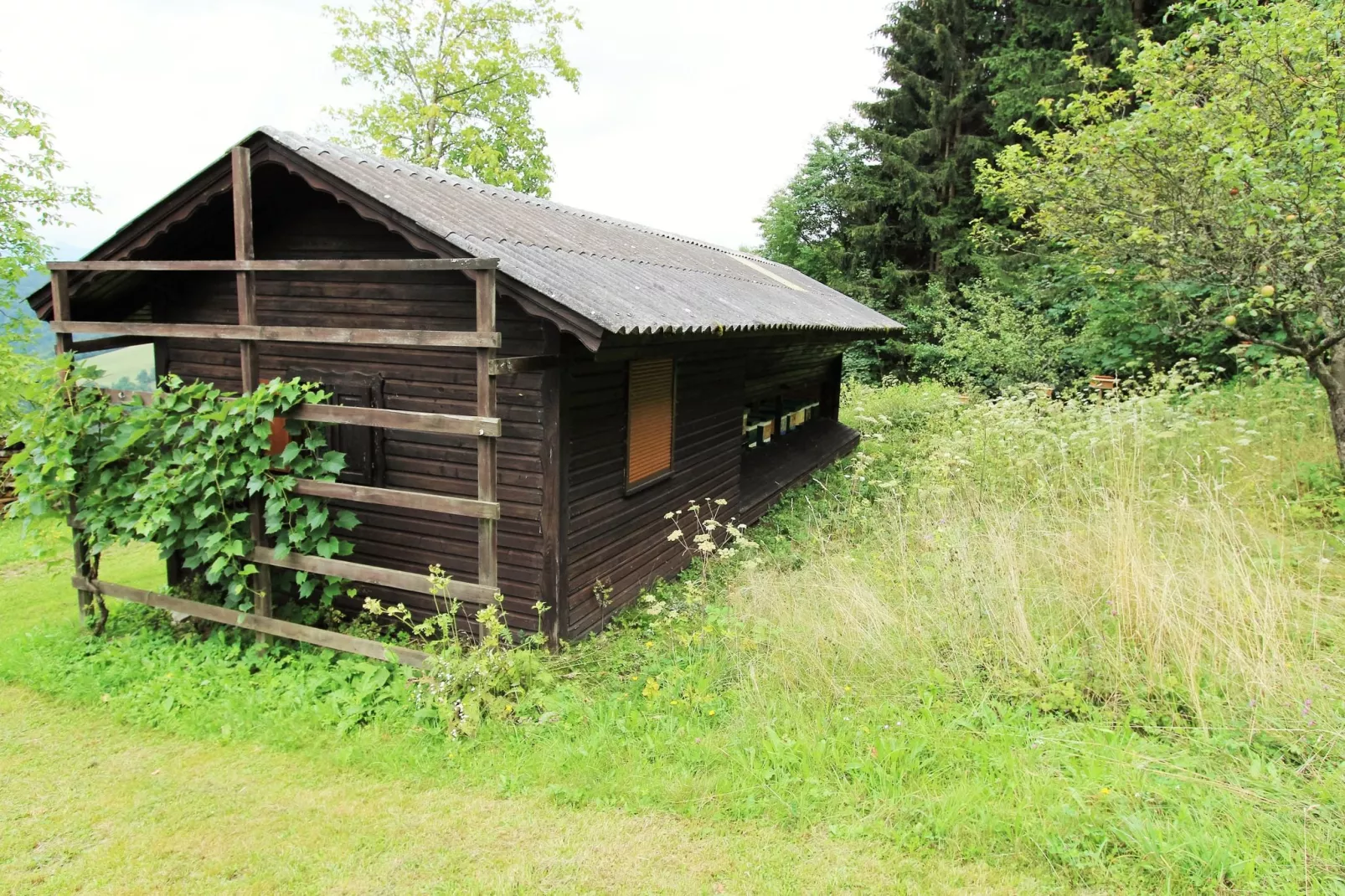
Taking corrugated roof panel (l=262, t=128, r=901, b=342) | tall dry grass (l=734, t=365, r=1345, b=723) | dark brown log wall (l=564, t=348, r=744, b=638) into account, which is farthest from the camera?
dark brown log wall (l=564, t=348, r=744, b=638)

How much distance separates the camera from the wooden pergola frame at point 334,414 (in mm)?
4668

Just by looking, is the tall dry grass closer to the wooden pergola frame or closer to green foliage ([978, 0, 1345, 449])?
green foliage ([978, 0, 1345, 449])

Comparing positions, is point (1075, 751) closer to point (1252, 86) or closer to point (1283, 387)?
point (1252, 86)

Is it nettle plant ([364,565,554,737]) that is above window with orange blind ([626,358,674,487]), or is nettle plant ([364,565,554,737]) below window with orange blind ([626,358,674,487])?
below

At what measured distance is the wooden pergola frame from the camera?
467cm

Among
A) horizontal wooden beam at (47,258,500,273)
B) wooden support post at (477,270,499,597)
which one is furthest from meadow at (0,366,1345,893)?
horizontal wooden beam at (47,258,500,273)

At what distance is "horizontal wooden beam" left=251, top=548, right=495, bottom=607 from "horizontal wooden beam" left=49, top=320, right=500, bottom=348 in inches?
59.3

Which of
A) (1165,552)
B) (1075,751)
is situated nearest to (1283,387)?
(1165,552)

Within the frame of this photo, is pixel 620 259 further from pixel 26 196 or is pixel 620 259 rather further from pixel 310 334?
pixel 26 196

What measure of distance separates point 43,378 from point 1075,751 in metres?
7.34

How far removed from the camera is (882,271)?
2212 cm

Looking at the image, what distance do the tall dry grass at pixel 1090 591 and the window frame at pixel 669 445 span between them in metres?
1.30

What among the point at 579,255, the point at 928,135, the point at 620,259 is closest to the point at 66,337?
the point at 579,255

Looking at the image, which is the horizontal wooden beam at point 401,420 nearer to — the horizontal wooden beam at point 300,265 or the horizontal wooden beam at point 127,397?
the horizontal wooden beam at point 127,397
